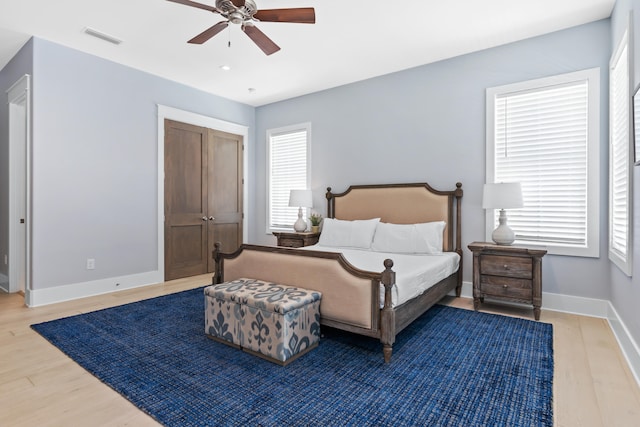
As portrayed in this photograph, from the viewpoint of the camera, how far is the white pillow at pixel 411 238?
3.81 metres

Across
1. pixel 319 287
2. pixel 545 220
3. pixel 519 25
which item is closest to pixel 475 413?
pixel 319 287

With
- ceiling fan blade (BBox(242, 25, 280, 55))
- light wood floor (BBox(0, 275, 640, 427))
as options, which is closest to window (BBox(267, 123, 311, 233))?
ceiling fan blade (BBox(242, 25, 280, 55))

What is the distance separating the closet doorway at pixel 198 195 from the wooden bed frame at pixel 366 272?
1.89 metres

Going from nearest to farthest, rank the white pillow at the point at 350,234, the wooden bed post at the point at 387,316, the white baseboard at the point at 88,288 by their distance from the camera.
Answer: the wooden bed post at the point at 387,316 < the white baseboard at the point at 88,288 < the white pillow at the point at 350,234

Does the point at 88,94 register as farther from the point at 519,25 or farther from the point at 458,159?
the point at 519,25

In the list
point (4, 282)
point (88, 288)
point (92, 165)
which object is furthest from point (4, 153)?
point (88, 288)

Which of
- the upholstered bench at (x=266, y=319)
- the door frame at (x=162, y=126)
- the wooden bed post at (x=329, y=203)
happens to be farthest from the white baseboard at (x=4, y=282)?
the wooden bed post at (x=329, y=203)

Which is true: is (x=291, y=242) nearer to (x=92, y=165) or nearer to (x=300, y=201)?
(x=300, y=201)

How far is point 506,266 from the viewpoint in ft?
11.1

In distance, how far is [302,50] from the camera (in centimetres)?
397

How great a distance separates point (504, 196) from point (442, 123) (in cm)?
127

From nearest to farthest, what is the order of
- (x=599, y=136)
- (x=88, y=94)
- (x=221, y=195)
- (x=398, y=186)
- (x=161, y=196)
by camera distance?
1. (x=599, y=136)
2. (x=88, y=94)
3. (x=398, y=186)
4. (x=161, y=196)
5. (x=221, y=195)

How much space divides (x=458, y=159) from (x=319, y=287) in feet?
8.26

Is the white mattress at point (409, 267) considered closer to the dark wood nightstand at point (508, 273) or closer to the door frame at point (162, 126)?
the dark wood nightstand at point (508, 273)
